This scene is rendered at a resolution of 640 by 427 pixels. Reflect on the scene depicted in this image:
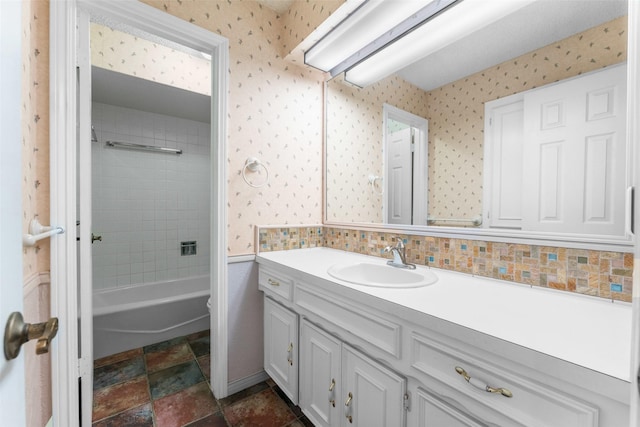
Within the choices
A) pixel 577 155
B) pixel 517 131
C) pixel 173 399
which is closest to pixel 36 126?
pixel 173 399

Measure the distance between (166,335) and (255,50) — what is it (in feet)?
7.53

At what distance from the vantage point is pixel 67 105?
1160mm

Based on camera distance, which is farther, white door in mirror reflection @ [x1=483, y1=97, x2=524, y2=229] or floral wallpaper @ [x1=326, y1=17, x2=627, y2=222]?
white door in mirror reflection @ [x1=483, y1=97, x2=524, y2=229]

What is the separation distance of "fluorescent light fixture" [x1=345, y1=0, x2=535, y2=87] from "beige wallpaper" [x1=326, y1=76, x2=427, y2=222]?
8cm

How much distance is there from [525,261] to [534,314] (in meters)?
0.34

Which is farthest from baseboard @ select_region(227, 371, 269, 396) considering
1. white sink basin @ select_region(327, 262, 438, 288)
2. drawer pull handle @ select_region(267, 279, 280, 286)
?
white sink basin @ select_region(327, 262, 438, 288)

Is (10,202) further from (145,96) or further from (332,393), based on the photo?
(145,96)

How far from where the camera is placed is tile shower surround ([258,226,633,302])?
2.85ft

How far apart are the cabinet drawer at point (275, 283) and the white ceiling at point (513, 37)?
3.99 ft

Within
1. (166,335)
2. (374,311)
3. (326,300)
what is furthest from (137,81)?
(374,311)

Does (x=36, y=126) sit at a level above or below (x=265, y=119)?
below

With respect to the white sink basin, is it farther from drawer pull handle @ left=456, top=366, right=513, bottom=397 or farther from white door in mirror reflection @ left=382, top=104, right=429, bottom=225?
drawer pull handle @ left=456, top=366, right=513, bottom=397

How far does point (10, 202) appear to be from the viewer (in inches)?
15.6

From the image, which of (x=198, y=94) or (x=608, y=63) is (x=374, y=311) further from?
(x=198, y=94)
